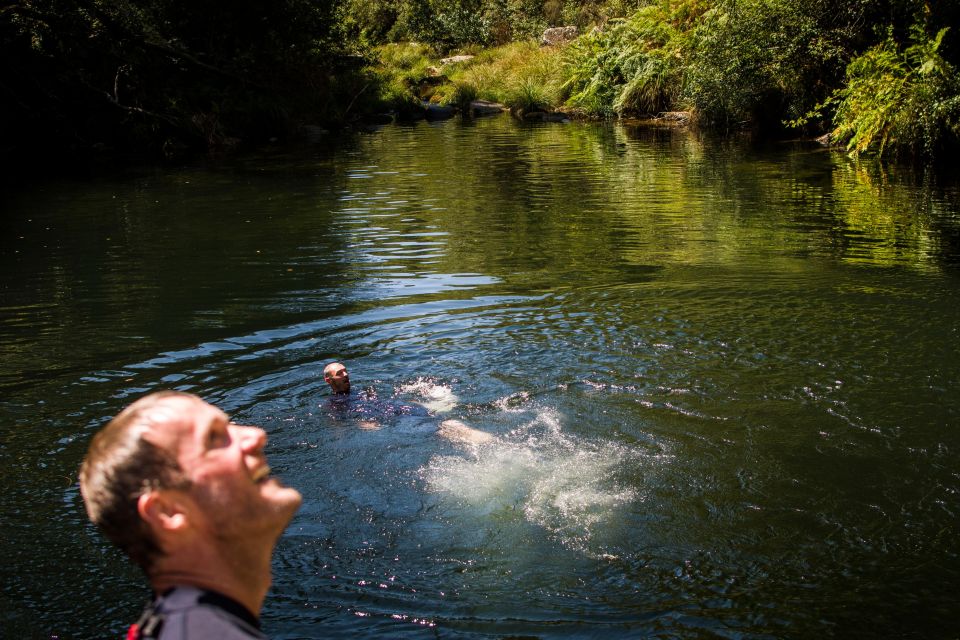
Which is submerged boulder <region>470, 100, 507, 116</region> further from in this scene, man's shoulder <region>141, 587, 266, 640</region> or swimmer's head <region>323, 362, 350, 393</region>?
man's shoulder <region>141, 587, 266, 640</region>

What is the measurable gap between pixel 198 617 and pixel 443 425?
5.42 m

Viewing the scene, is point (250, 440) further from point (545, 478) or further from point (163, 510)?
point (545, 478)

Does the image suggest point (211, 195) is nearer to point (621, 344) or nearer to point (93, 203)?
point (93, 203)

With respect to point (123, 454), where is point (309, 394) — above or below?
below

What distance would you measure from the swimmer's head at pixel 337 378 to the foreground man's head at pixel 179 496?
558 cm

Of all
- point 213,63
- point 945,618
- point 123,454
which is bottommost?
point 945,618

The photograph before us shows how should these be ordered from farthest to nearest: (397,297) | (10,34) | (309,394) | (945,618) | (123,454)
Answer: (10,34), (397,297), (309,394), (945,618), (123,454)

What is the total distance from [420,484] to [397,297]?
183 inches

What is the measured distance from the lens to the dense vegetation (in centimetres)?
1988

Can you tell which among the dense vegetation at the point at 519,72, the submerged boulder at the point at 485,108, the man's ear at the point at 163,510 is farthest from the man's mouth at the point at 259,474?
the submerged boulder at the point at 485,108

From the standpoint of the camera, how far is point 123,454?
1.67m

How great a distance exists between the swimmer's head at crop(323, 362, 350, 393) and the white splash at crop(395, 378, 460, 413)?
519 mm

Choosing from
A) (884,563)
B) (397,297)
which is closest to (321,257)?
(397,297)

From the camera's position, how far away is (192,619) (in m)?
1.57
